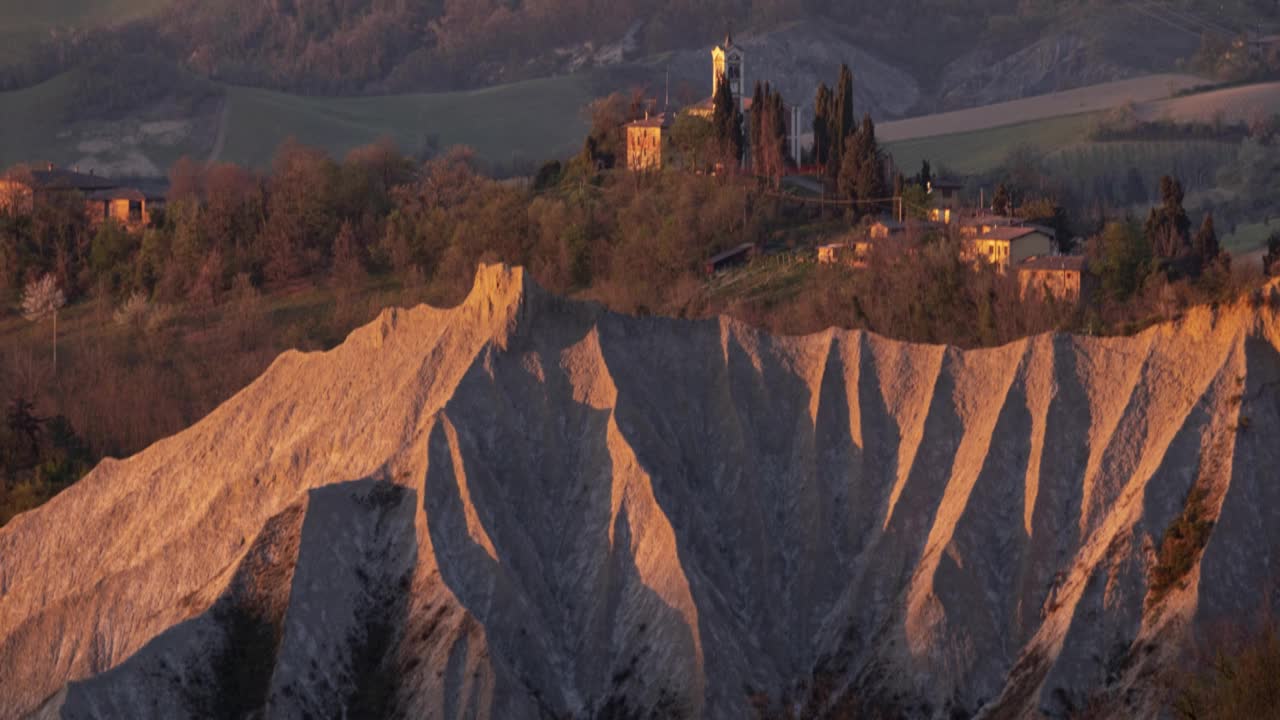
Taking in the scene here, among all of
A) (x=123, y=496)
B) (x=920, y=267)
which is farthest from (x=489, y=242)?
(x=123, y=496)

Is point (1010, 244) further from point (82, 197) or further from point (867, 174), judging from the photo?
point (82, 197)

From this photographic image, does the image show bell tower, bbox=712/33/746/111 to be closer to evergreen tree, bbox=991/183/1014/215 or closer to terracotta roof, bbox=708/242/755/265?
terracotta roof, bbox=708/242/755/265

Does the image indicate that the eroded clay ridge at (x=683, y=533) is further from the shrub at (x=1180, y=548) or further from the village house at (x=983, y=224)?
the village house at (x=983, y=224)

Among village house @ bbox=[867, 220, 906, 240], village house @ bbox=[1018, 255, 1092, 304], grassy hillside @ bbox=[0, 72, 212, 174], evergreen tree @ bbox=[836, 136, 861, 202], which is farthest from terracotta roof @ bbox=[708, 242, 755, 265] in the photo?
grassy hillside @ bbox=[0, 72, 212, 174]

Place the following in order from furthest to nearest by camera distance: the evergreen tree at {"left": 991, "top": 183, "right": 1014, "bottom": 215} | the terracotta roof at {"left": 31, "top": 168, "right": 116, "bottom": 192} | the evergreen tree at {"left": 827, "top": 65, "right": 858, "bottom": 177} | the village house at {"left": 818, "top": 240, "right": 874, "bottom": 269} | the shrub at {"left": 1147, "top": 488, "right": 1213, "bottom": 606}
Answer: the terracotta roof at {"left": 31, "top": 168, "right": 116, "bottom": 192}
the evergreen tree at {"left": 827, "top": 65, "right": 858, "bottom": 177}
the evergreen tree at {"left": 991, "top": 183, "right": 1014, "bottom": 215}
the village house at {"left": 818, "top": 240, "right": 874, "bottom": 269}
the shrub at {"left": 1147, "top": 488, "right": 1213, "bottom": 606}

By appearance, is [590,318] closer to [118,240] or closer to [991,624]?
[991,624]

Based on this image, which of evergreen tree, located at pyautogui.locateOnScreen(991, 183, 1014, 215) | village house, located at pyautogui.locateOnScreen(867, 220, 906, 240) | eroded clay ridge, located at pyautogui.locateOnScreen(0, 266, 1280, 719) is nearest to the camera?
eroded clay ridge, located at pyautogui.locateOnScreen(0, 266, 1280, 719)

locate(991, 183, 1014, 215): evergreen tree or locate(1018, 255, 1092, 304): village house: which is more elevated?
locate(991, 183, 1014, 215): evergreen tree
